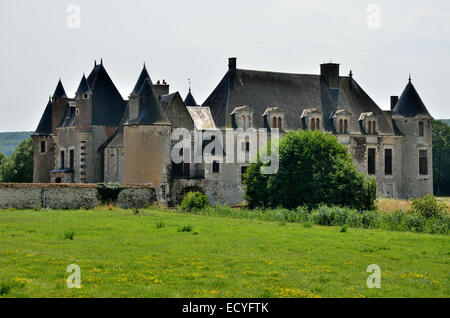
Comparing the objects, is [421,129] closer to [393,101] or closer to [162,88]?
[393,101]

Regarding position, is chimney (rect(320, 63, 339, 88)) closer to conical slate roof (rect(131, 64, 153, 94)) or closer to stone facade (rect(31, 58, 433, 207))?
stone facade (rect(31, 58, 433, 207))

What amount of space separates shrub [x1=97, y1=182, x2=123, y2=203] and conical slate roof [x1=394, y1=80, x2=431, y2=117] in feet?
81.1

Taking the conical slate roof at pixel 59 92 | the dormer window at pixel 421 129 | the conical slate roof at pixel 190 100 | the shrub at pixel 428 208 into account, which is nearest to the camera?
the shrub at pixel 428 208

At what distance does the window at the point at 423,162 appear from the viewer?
52.7m

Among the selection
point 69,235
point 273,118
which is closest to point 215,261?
point 69,235

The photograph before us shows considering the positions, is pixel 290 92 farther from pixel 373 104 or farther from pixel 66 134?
pixel 66 134

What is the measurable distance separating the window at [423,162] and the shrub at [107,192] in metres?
25.3

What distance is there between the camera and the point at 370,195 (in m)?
34.8

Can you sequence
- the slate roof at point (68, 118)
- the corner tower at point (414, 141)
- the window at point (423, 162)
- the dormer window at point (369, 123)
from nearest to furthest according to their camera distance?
the slate roof at point (68, 118) < the dormer window at point (369, 123) < the corner tower at point (414, 141) < the window at point (423, 162)

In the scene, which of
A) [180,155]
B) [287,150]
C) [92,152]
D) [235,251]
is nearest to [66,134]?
[92,152]

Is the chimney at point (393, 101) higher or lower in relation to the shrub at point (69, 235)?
higher

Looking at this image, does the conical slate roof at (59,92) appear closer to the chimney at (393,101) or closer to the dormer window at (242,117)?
the dormer window at (242,117)

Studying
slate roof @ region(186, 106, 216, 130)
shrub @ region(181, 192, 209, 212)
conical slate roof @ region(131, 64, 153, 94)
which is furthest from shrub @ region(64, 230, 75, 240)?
slate roof @ region(186, 106, 216, 130)

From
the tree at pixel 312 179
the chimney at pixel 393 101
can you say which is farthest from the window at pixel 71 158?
the chimney at pixel 393 101
